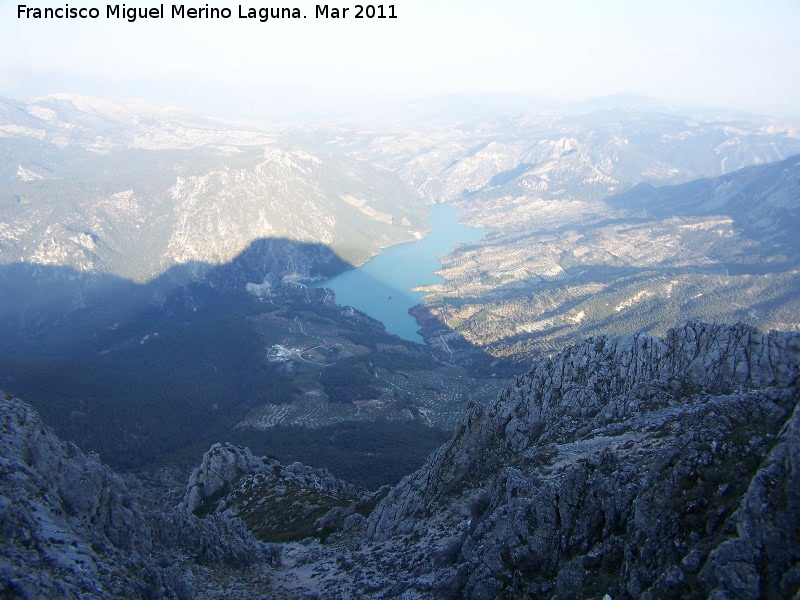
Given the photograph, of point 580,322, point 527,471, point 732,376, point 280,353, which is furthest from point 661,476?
point 580,322

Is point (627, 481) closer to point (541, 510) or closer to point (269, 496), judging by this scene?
point (541, 510)

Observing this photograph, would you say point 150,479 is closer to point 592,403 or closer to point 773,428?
point 592,403

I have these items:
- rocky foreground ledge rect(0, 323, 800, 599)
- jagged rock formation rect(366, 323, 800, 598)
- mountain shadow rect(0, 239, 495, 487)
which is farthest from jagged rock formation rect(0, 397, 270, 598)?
mountain shadow rect(0, 239, 495, 487)

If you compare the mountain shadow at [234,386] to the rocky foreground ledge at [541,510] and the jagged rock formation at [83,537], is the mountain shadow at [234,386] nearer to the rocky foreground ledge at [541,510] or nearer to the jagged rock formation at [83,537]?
the rocky foreground ledge at [541,510]

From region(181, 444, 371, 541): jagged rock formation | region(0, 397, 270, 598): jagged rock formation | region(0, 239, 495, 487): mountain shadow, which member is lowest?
region(0, 239, 495, 487): mountain shadow

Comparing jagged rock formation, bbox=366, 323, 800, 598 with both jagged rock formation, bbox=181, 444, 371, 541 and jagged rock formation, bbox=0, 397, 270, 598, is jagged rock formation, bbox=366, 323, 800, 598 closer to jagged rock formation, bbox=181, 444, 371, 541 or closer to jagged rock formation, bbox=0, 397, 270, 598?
jagged rock formation, bbox=181, 444, 371, 541
